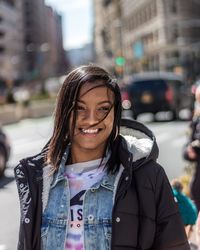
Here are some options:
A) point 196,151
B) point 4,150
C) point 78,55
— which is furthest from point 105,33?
point 196,151

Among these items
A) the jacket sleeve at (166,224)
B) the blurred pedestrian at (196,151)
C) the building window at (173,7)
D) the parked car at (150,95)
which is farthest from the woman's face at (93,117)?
the building window at (173,7)

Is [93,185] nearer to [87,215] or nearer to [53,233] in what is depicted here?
[87,215]

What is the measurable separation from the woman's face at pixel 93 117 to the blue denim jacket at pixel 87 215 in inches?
5.4

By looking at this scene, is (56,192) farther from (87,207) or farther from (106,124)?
(106,124)

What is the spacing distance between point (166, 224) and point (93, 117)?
0.45 meters

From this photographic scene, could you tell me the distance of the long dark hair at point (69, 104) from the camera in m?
2.23

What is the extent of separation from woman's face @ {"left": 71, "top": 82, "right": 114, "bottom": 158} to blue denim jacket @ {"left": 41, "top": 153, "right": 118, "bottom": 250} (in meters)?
A: 0.14

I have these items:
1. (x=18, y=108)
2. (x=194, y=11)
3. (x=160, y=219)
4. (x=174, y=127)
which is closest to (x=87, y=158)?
(x=160, y=219)

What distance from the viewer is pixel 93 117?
2264 mm

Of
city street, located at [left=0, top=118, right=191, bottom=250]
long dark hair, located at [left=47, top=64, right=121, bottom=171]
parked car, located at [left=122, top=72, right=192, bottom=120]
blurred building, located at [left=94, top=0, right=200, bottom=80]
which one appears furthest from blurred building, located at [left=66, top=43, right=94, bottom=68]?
long dark hair, located at [left=47, top=64, right=121, bottom=171]

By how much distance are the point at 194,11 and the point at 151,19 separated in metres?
12.6

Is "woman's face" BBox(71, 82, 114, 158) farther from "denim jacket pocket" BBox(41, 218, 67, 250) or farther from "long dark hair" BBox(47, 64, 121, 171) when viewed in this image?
"denim jacket pocket" BBox(41, 218, 67, 250)

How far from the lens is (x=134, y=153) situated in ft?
7.36

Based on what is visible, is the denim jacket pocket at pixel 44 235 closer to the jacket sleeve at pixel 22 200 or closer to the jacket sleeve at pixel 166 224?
the jacket sleeve at pixel 22 200
